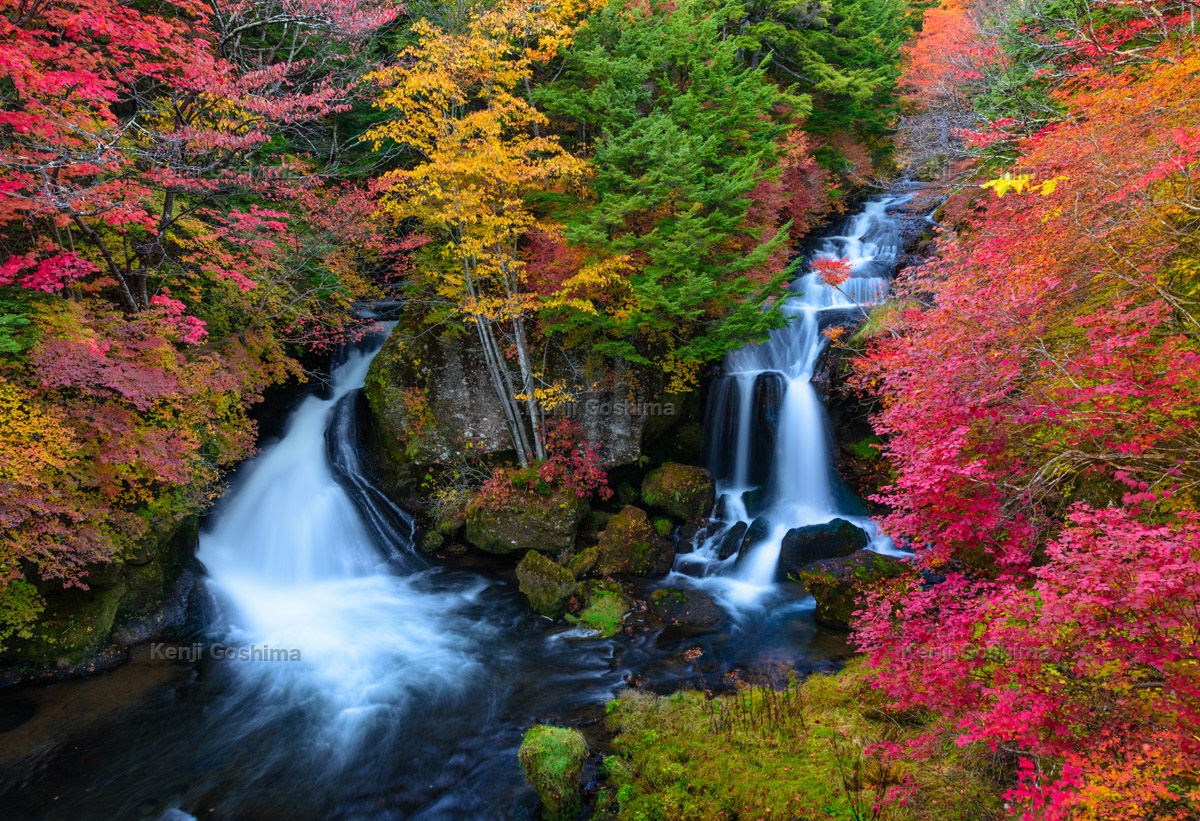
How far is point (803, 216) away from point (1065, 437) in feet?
43.8

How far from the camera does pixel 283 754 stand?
6.50 meters

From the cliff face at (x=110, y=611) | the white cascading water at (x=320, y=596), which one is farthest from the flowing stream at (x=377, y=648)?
the cliff face at (x=110, y=611)

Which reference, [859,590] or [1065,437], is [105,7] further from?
[859,590]

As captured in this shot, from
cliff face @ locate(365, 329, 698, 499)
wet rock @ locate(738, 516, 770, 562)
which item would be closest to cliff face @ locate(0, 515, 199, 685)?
cliff face @ locate(365, 329, 698, 499)

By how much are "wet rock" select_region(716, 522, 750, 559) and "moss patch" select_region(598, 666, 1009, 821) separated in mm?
4116

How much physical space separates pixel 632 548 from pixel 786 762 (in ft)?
18.1

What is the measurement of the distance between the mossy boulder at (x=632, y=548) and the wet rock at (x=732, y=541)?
3.52 ft

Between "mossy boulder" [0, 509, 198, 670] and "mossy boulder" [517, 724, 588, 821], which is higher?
"mossy boulder" [0, 509, 198, 670]

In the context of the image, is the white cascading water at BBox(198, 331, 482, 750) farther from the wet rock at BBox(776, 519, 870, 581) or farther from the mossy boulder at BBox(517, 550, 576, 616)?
the wet rock at BBox(776, 519, 870, 581)

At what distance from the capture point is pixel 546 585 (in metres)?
9.52

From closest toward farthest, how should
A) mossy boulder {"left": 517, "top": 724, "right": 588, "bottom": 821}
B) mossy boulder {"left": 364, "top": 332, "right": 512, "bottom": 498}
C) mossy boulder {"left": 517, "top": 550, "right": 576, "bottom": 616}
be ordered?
mossy boulder {"left": 517, "top": 724, "right": 588, "bottom": 821} < mossy boulder {"left": 517, "top": 550, "right": 576, "bottom": 616} < mossy boulder {"left": 364, "top": 332, "right": 512, "bottom": 498}

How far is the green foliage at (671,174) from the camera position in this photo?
31.2ft

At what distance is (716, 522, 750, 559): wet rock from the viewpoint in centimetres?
1093

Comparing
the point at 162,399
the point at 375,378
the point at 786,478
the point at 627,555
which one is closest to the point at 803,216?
the point at 786,478
